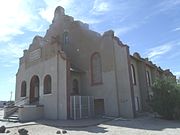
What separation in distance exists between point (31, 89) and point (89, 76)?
8874 mm

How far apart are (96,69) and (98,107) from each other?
4.53 meters

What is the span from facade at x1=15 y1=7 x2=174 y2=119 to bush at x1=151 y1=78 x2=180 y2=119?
2.33 m

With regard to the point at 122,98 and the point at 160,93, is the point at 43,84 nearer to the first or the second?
the point at 122,98

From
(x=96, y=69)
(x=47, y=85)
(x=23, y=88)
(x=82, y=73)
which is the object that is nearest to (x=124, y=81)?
(x=96, y=69)

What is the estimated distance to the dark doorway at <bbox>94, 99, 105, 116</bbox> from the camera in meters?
23.3

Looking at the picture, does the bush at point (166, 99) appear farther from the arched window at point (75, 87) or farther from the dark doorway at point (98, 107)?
the arched window at point (75, 87)

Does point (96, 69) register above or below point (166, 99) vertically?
above

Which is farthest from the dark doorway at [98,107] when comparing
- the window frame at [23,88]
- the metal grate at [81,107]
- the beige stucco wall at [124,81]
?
the window frame at [23,88]

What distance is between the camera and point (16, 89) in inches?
1201

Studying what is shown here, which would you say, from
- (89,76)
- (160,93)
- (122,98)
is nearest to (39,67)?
(89,76)

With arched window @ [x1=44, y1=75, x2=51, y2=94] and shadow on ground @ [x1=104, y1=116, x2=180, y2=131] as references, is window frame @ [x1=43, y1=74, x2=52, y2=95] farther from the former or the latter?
shadow on ground @ [x1=104, y1=116, x2=180, y2=131]

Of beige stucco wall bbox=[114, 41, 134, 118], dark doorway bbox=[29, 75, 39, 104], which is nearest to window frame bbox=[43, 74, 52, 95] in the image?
dark doorway bbox=[29, 75, 39, 104]

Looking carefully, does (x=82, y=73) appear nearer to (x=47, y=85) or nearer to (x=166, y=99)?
(x=47, y=85)

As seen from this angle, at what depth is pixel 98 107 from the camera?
77.8 ft
